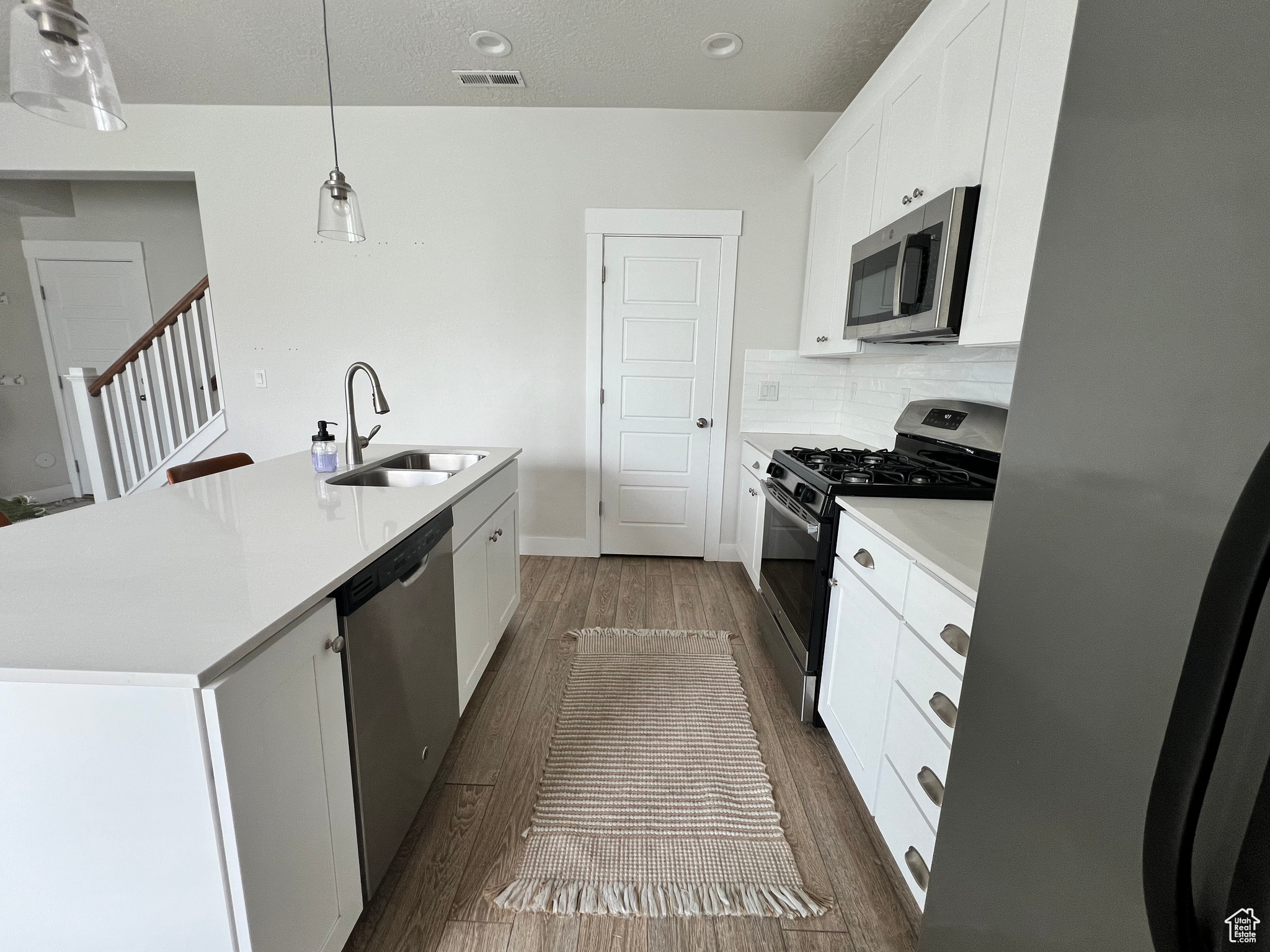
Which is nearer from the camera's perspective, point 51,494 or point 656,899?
point 656,899

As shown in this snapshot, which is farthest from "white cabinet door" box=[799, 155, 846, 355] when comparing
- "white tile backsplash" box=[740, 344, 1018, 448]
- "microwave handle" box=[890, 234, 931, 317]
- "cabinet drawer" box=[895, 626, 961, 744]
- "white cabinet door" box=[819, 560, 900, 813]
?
"cabinet drawer" box=[895, 626, 961, 744]

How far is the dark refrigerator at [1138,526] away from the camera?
409mm

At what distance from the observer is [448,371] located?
10.9 ft

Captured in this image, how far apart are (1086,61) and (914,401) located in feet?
6.19

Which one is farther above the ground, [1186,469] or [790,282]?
[790,282]

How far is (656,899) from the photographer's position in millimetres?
1255

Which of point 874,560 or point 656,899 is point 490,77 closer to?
point 874,560

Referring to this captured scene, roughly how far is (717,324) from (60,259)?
5521 millimetres

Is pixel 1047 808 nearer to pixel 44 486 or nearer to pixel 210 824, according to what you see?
pixel 210 824

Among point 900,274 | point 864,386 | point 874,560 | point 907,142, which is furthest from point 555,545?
point 907,142

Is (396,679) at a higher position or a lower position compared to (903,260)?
lower

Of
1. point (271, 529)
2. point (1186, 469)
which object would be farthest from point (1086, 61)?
point (271, 529)

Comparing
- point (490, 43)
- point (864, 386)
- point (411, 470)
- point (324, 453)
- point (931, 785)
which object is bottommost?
point (931, 785)

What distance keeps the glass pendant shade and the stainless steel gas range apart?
1.93 metres
